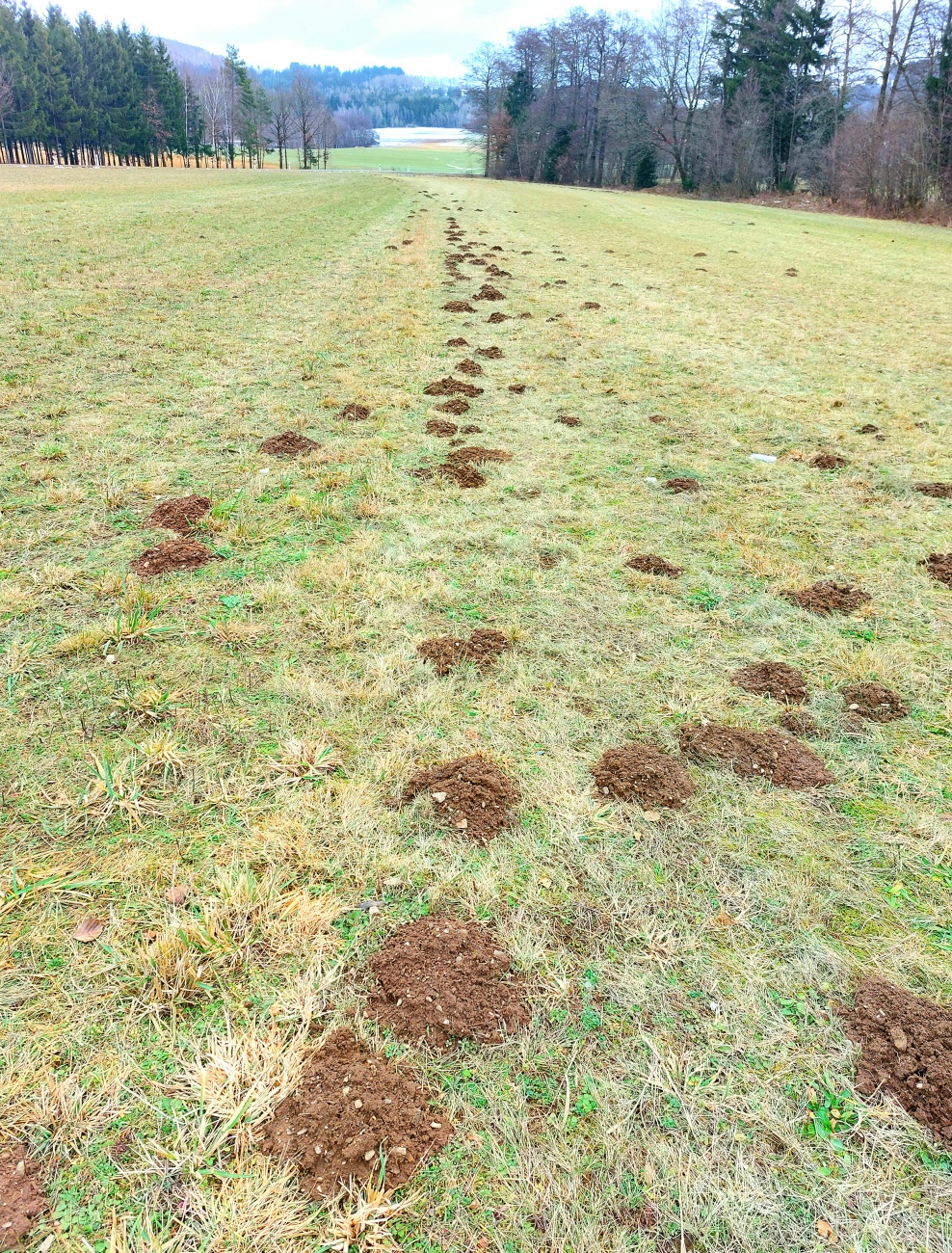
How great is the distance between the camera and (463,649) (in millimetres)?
3201

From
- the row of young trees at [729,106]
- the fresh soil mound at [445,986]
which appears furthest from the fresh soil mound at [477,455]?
the row of young trees at [729,106]

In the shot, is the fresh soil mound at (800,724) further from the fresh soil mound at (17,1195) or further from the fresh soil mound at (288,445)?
the fresh soil mound at (288,445)

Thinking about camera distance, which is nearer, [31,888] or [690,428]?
[31,888]

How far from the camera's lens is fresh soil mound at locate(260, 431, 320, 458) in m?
5.22

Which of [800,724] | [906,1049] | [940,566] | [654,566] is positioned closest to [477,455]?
[654,566]

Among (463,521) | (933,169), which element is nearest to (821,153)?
(933,169)

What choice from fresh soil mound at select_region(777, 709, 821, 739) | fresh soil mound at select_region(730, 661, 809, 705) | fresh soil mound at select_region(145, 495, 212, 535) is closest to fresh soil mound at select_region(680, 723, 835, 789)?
fresh soil mound at select_region(777, 709, 821, 739)

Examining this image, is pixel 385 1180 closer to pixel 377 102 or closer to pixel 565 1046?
pixel 565 1046

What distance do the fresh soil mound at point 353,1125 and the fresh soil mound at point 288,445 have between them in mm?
4486

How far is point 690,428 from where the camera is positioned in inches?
248

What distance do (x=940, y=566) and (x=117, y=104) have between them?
93918mm

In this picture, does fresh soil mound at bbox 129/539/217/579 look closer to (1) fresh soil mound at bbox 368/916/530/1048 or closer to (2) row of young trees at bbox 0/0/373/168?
(1) fresh soil mound at bbox 368/916/530/1048

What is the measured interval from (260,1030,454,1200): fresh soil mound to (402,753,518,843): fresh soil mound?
0.81m

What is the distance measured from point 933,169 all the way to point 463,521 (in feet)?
114
